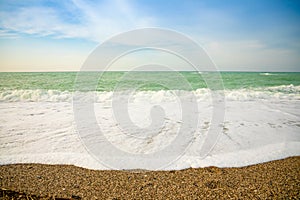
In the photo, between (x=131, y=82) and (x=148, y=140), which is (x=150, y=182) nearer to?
(x=148, y=140)

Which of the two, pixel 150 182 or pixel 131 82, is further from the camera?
pixel 131 82

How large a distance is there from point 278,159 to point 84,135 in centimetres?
405

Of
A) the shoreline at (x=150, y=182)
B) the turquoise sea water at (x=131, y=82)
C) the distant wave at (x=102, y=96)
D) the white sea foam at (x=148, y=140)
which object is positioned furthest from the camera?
the turquoise sea water at (x=131, y=82)

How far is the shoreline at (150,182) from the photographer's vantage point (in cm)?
235

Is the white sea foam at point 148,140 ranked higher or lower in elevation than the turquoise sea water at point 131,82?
lower

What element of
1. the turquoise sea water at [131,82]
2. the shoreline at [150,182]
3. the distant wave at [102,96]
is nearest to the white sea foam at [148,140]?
the shoreline at [150,182]

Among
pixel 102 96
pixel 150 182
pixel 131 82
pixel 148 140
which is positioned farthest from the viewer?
pixel 131 82

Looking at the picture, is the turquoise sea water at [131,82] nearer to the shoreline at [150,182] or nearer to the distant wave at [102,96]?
the distant wave at [102,96]

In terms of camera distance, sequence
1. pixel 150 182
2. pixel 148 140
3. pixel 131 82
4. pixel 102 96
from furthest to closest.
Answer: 1. pixel 131 82
2. pixel 102 96
3. pixel 148 140
4. pixel 150 182

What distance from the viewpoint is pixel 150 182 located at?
8.75 ft

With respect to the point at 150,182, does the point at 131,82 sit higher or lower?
higher

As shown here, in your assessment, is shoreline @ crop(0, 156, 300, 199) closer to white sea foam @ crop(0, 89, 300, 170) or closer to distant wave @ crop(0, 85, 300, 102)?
white sea foam @ crop(0, 89, 300, 170)

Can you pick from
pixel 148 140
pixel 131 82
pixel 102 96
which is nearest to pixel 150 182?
pixel 148 140

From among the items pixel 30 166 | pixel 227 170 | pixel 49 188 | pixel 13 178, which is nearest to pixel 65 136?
pixel 30 166
